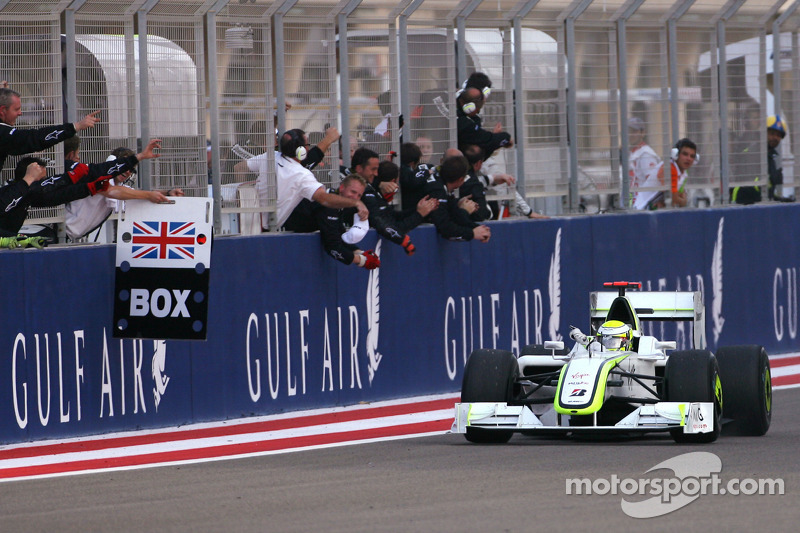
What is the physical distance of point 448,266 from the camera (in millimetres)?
13867

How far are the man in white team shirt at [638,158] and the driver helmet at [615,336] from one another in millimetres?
5857

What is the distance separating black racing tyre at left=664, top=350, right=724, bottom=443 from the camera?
9.91m

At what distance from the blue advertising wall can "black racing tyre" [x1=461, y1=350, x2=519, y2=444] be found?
7.60 feet

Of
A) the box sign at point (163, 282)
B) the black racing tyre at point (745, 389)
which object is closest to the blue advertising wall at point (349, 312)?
the box sign at point (163, 282)

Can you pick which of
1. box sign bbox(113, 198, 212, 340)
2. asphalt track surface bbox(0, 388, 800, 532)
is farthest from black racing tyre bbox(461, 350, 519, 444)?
box sign bbox(113, 198, 212, 340)

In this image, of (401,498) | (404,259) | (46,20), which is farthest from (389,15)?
(401,498)

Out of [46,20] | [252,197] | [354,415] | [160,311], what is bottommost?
[354,415]

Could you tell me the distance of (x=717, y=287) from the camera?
16594mm

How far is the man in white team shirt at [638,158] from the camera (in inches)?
642

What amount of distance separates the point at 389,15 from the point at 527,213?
96.5 inches

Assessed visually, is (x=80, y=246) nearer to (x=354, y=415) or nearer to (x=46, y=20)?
(x=46, y=20)

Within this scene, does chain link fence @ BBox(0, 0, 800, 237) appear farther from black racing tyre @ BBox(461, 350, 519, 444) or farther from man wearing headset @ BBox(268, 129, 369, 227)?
black racing tyre @ BBox(461, 350, 519, 444)

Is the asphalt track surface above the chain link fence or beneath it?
beneath

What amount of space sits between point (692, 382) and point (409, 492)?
2.56 m
